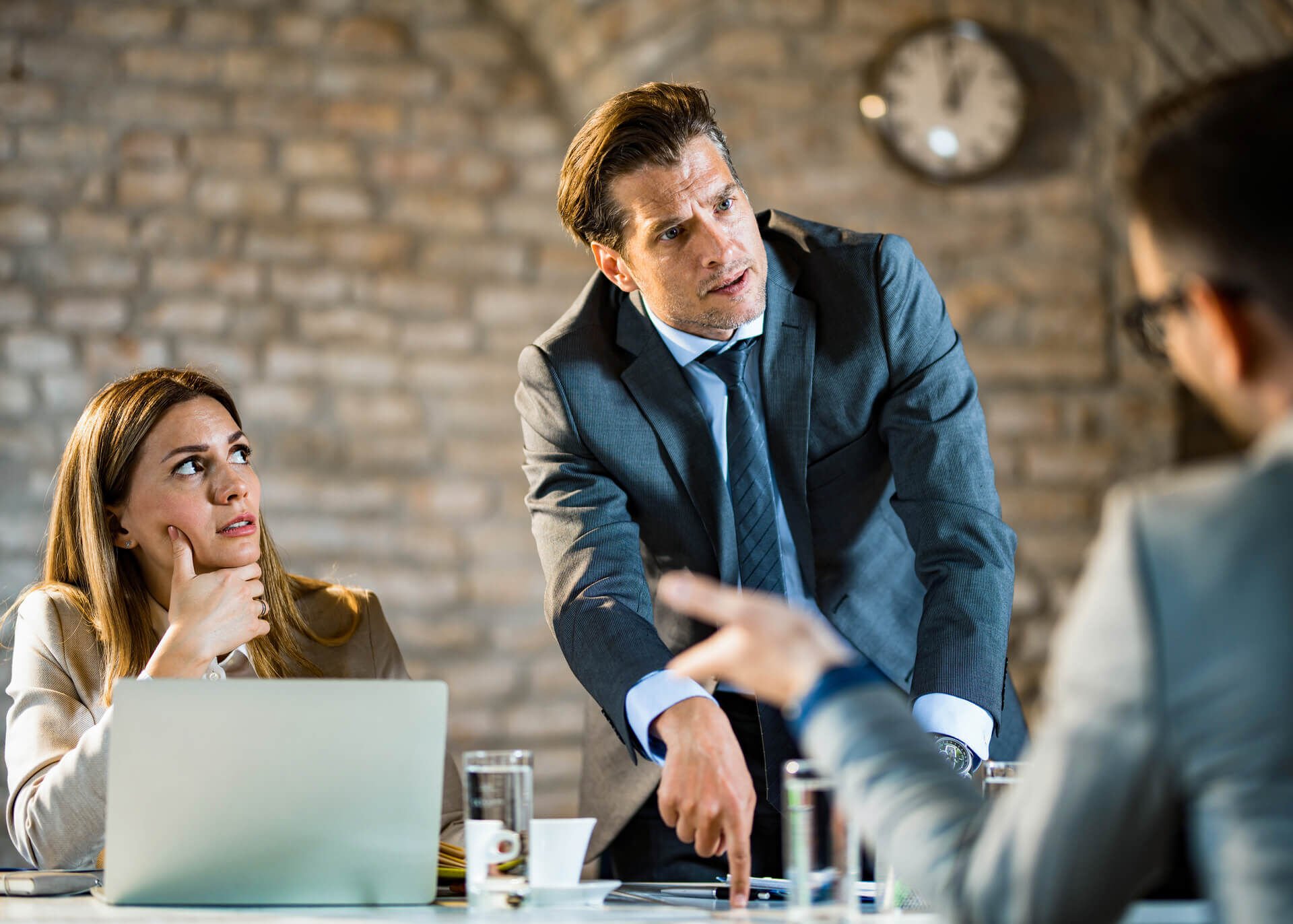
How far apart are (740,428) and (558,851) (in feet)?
2.59

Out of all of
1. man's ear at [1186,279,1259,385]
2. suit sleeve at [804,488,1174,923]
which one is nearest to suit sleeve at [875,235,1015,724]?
suit sleeve at [804,488,1174,923]

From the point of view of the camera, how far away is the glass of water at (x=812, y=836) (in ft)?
3.81

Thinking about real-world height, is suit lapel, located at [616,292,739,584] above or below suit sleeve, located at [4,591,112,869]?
A: above

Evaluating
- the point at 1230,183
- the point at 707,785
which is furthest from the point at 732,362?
the point at 1230,183

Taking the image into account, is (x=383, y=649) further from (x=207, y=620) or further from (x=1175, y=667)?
(x=1175, y=667)

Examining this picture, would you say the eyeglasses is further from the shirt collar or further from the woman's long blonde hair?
the woman's long blonde hair

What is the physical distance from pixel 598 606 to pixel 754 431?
1.19 feet

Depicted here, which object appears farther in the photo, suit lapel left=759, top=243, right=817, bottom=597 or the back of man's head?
suit lapel left=759, top=243, right=817, bottom=597

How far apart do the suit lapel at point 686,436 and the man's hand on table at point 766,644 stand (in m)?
1.01

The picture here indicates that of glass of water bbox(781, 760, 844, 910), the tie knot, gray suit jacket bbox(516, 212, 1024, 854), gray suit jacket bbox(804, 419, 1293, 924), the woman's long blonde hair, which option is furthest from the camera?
the woman's long blonde hair

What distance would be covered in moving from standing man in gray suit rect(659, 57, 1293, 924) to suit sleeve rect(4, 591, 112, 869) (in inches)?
44.5

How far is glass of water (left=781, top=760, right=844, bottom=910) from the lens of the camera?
3.81ft

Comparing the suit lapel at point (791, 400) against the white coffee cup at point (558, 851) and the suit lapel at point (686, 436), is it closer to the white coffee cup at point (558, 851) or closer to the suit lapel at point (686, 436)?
the suit lapel at point (686, 436)

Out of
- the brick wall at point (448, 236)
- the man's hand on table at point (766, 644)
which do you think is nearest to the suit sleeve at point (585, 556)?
the man's hand on table at point (766, 644)
